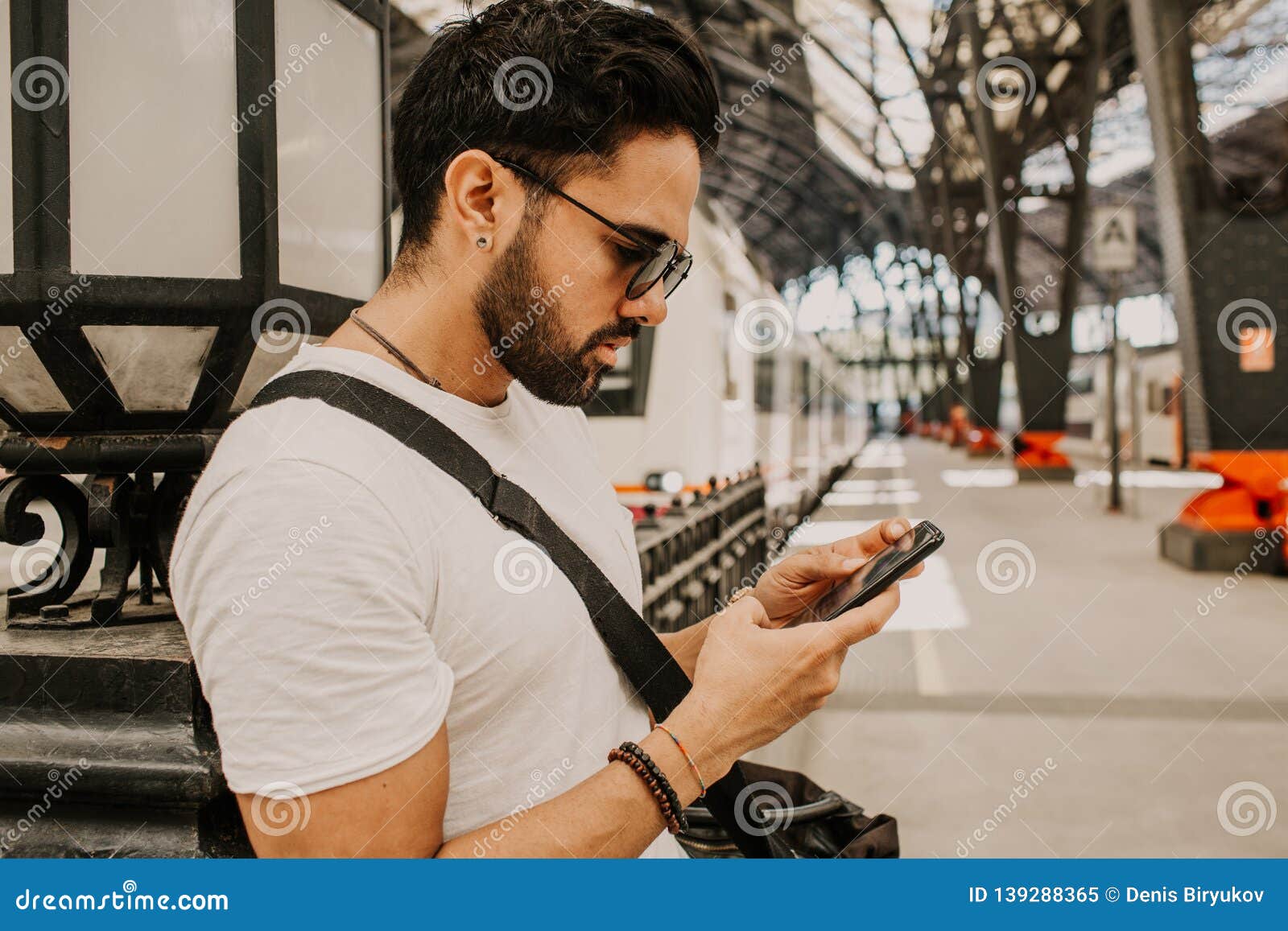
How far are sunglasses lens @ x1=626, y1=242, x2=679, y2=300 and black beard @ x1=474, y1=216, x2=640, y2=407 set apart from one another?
0.21ft

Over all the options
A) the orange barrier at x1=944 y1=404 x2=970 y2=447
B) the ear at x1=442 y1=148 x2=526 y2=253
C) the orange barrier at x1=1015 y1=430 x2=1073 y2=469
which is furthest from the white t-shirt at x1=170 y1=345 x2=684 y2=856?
the orange barrier at x1=944 y1=404 x2=970 y2=447

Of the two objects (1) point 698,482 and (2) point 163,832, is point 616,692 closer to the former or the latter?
(2) point 163,832

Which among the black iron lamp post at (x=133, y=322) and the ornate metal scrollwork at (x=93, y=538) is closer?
the black iron lamp post at (x=133, y=322)

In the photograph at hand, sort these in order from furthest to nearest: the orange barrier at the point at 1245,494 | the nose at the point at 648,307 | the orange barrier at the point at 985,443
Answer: the orange barrier at the point at 985,443 → the orange barrier at the point at 1245,494 → the nose at the point at 648,307

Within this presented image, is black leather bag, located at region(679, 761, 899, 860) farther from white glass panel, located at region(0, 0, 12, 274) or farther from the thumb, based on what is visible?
white glass panel, located at region(0, 0, 12, 274)

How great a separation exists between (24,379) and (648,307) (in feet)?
2.94

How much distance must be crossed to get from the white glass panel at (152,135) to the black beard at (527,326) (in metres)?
0.41

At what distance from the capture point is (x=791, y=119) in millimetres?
25281

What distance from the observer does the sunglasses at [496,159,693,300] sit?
52.9 inches

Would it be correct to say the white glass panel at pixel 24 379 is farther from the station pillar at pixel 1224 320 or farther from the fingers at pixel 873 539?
the station pillar at pixel 1224 320

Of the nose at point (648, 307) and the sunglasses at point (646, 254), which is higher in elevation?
the sunglasses at point (646, 254)

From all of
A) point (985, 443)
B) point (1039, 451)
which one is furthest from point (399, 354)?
point (985, 443)

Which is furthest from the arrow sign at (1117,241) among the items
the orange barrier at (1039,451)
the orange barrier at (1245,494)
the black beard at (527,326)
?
the black beard at (527,326)

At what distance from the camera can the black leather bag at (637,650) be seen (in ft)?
3.95
